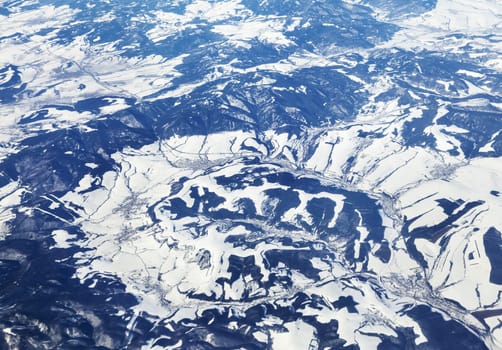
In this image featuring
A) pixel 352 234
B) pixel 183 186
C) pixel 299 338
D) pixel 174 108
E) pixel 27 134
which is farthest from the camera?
pixel 174 108

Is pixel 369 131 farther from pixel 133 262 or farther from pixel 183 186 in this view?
pixel 133 262

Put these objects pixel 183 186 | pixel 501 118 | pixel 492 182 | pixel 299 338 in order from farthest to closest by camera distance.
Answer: pixel 501 118
pixel 183 186
pixel 492 182
pixel 299 338

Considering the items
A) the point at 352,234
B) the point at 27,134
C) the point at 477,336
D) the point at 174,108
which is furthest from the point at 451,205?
the point at 27,134

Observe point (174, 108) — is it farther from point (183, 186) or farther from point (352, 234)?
point (352, 234)

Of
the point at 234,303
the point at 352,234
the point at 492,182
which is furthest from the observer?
the point at 492,182

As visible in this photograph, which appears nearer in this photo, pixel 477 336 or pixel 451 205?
pixel 477 336

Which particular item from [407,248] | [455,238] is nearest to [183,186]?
[407,248]
